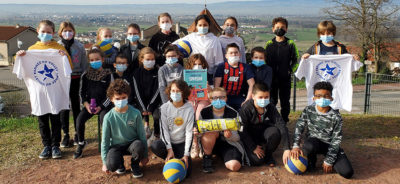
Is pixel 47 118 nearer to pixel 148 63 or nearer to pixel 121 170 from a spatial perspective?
pixel 121 170

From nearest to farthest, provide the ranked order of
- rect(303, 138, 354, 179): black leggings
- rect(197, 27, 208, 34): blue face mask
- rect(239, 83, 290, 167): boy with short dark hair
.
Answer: rect(303, 138, 354, 179): black leggings
rect(239, 83, 290, 167): boy with short dark hair
rect(197, 27, 208, 34): blue face mask

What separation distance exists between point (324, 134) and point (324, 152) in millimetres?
304

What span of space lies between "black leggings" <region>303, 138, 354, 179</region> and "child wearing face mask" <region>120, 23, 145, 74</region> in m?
3.70

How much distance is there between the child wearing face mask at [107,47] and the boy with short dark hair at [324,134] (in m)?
3.95

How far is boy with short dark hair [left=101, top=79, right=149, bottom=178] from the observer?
534cm

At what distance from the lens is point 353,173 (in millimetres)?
5453

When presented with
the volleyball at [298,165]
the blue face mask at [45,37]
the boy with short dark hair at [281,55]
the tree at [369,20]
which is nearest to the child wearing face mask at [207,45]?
the boy with short dark hair at [281,55]

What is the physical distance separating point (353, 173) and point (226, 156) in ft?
6.63

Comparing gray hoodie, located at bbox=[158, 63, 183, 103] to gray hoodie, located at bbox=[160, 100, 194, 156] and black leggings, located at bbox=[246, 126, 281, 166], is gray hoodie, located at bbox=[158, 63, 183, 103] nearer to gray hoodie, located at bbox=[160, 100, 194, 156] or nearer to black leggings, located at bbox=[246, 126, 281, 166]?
gray hoodie, located at bbox=[160, 100, 194, 156]

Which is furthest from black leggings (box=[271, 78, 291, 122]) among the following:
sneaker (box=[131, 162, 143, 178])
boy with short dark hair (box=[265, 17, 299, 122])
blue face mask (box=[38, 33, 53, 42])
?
blue face mask (box=[38, 33, 53, 42])

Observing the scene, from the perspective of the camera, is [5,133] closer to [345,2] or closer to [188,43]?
[188,43]

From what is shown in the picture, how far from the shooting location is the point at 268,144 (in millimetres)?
5715

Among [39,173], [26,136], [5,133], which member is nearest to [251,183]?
[39,173]

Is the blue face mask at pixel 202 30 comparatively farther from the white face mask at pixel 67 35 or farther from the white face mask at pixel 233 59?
the white face mask at pixel 67 35
